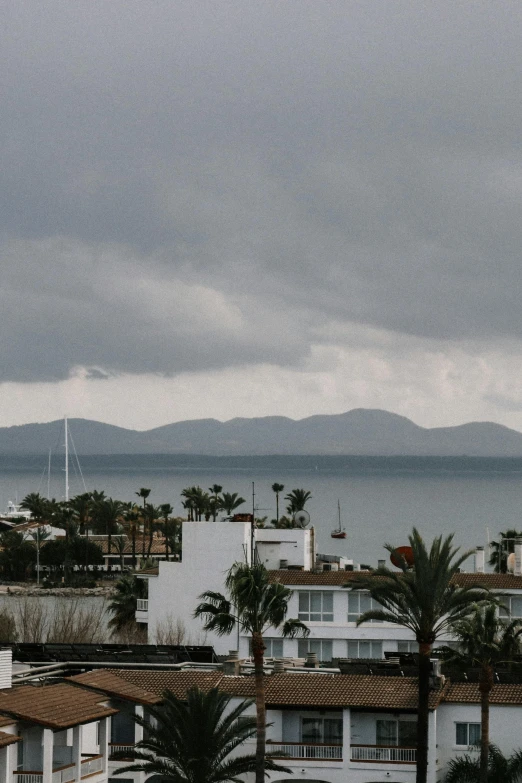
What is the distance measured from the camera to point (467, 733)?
52.1 meters

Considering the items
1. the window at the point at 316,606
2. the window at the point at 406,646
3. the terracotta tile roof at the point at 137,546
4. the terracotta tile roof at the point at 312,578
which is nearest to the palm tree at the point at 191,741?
the terracotta tile roof at the point at 312,578

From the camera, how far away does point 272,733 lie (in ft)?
170

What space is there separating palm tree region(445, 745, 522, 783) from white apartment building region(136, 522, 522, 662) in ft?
76.5

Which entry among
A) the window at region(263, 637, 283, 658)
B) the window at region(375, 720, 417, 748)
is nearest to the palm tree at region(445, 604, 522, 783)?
the window at region(375, 720, 417, 748)

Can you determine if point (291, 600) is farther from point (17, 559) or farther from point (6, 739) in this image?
point (17, 559)

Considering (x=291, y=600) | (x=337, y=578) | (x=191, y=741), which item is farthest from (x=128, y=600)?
(x=191, y=741)

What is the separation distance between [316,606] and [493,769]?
30419 mm

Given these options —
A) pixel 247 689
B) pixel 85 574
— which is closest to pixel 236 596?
pixel 247 689

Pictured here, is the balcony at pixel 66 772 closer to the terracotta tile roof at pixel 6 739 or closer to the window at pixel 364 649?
the terracotta tile roof at pixel 6 739

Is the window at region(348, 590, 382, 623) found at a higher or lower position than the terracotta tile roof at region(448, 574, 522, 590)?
lower

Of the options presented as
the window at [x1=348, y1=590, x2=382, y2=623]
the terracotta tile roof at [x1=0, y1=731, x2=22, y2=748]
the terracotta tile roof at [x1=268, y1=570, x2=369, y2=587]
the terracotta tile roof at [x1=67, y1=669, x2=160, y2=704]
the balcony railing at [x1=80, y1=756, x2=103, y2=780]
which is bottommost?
the balcony railing at [x1=80, y1=756, x2=103, y2=780]

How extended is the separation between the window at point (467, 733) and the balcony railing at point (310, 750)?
4309mm

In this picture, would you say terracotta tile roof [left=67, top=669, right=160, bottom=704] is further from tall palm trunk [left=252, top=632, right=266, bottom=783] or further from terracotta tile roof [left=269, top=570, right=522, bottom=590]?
terracotta tile roof [left=269, top=570, right=522, bottom=590]

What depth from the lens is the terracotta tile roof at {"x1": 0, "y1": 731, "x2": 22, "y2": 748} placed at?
1480 inches
